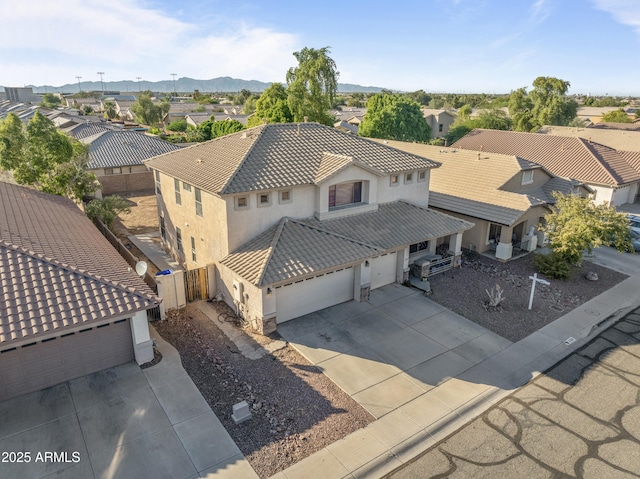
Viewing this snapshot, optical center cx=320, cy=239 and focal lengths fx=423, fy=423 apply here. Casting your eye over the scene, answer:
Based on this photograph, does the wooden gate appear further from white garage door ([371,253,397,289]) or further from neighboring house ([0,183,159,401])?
white garage door ([371,253,397,289])

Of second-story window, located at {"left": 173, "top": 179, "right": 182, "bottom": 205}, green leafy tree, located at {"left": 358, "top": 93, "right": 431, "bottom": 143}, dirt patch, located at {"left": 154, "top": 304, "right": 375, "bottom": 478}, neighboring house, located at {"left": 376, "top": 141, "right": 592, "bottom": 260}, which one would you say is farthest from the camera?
green leafy tree, located at {"left": 358, "top": 93, "right": 431, "bottom": 143}

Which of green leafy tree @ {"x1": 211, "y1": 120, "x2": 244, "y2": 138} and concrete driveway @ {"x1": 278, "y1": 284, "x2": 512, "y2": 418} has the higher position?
green leafy tree @ {"x1": 211, "y1": 120, "x2": 244, "y2": 138}

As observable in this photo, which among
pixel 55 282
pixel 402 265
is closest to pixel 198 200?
pixel 55 282

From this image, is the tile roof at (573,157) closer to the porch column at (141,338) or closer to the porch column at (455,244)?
the porch column at (455,244)

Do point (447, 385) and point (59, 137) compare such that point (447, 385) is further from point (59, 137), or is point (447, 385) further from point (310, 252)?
point (59, 137)

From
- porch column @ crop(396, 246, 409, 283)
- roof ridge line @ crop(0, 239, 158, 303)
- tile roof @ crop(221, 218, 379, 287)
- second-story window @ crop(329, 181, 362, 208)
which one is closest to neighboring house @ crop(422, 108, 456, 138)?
second-story window @ crop(329, 181, 362, 208)

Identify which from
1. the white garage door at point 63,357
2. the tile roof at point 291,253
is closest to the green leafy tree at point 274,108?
the tile roof at point 291,253

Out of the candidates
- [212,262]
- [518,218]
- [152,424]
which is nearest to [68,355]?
[152,424]

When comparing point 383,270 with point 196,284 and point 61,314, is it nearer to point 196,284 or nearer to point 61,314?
point 196,284
